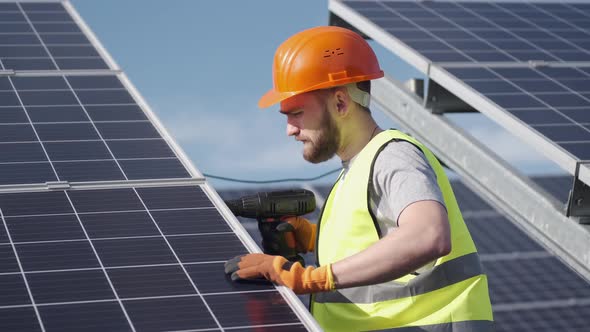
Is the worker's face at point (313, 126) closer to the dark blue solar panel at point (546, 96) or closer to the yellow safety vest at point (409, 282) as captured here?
the yellow safety vest at point (409, 282)

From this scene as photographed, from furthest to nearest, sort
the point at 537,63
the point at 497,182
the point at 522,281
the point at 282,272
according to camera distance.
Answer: the point at 522,281
the point at 537,63
the point at 497,182
the point at 282,272

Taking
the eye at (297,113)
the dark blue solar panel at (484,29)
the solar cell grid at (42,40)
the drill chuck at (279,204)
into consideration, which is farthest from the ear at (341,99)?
the dark blue solar panel at (484,29)

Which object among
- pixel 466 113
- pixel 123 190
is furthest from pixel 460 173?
pixel 123 190

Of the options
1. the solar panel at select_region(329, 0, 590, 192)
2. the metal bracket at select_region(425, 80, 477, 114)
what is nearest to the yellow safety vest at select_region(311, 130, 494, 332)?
the solar panel at select_region(329, 0, 590, 192)

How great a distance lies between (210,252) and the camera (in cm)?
559

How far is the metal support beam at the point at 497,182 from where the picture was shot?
26.7 feet

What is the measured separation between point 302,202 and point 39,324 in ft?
5.87

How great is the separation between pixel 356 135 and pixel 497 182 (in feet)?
13.1

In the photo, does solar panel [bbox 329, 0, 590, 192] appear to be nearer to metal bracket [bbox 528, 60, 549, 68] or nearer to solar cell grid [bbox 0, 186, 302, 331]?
metal bracket [bbox 528, 60, 549, 68]

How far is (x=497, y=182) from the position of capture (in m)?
8.90

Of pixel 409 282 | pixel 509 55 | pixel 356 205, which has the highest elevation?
pixel 356 205

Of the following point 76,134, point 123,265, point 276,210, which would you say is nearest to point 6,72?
point 76,134

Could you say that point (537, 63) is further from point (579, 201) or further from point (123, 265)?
point (123, 265)

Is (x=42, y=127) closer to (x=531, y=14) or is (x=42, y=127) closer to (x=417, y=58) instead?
(x=417, y=58)
